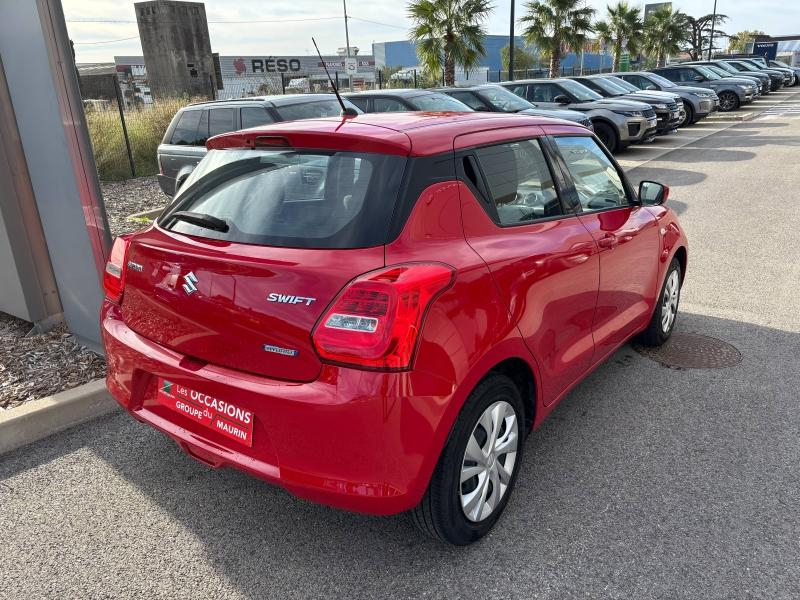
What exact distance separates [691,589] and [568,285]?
1.37 meters

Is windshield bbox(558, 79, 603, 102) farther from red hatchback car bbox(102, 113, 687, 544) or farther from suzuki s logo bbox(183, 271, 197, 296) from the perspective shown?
suzuki s logo bbox(183, 271, 197, 296)

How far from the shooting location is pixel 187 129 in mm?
9539

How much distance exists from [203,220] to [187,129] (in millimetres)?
7582

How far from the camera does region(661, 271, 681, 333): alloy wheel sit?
450 cm

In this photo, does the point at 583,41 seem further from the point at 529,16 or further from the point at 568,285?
the point at 568,285

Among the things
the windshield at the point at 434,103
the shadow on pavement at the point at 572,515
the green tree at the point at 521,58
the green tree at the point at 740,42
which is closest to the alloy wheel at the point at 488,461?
the shadow on pavement at the point at 572,515

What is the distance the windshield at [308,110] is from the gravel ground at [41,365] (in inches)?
186

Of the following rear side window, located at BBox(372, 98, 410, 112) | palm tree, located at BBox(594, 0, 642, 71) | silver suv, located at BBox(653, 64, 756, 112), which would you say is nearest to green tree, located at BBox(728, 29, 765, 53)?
palm tree, located at BBox(594, 0, 642, 71)

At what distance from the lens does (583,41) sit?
3309 centimetres

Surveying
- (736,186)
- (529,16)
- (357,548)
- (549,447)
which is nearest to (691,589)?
(549,447)

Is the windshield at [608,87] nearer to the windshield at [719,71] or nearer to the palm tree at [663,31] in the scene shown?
the windshield at [719,71]

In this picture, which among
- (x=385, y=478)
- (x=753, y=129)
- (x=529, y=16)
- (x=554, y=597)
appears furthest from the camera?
(x=529, y=16)

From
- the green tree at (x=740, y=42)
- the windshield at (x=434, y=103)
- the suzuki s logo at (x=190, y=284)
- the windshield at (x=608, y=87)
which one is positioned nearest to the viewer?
the suzuki s logo at (x=190, y=284)

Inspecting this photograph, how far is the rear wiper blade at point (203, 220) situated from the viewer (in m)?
2.60
